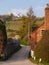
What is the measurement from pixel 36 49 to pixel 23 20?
148ft

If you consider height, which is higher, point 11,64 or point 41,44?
point 41,44

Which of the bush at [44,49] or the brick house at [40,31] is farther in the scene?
the brick house at [40,31]

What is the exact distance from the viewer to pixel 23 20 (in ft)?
271

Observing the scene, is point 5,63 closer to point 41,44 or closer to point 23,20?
point 41,44

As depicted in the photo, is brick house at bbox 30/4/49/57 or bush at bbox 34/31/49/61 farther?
brick house at bbox 30/4/49/57

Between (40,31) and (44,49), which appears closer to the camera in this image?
(44,49)

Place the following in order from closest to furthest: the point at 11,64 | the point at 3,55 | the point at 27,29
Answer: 1. the point at 11,64
2. the point at 3,55
3. the point at 27,29

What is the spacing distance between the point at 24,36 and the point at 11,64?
4704 cm

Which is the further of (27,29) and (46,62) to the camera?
(27,29)

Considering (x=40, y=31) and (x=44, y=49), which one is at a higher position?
(x=40, y=31)

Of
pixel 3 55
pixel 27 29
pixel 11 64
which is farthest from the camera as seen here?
pixel 27 29

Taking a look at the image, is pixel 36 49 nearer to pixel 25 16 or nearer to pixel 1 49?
pixel 1 49

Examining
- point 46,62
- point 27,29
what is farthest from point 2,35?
point 27,29

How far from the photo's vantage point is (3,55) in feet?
139
